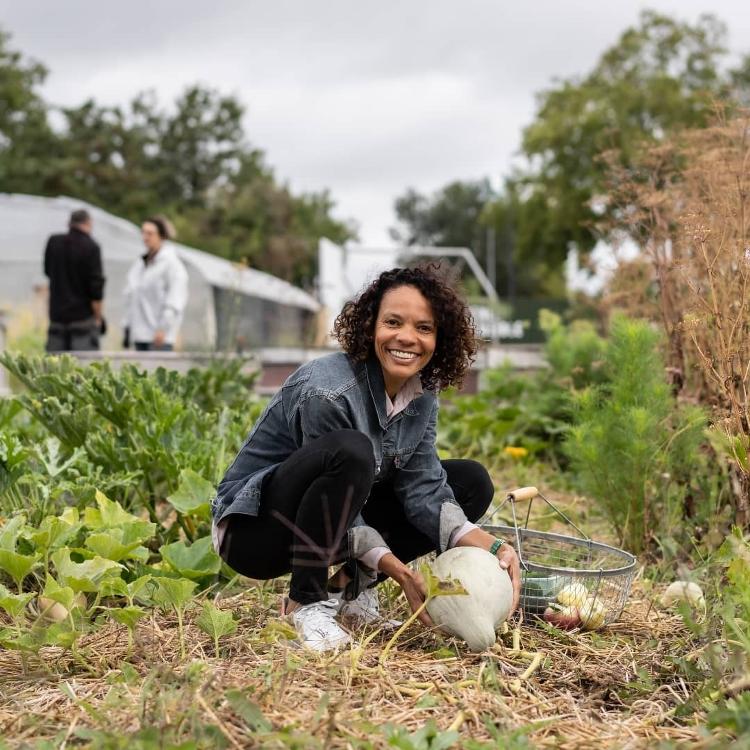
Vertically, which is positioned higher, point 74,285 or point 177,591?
point 74,285

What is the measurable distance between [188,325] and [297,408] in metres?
17.0

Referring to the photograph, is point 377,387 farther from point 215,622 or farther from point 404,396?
A: point 215,622

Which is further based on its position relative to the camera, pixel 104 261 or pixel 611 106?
pixel 611 106

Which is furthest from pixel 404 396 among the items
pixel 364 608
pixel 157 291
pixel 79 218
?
pixel 79 218

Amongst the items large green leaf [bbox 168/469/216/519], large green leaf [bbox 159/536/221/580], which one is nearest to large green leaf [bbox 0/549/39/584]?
large green leaf [bbox 159/536/221/580]

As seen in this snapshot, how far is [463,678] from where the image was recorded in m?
2.27

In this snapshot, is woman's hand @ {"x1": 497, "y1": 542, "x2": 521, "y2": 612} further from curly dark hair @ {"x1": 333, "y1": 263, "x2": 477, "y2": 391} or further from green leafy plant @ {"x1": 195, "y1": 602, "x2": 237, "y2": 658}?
green leafy plant @ {"x1": 195, "y1": 602, "x2": 237, "y2": 658}

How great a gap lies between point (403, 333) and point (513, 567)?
670 millimetres

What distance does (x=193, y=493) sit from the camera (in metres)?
3.23

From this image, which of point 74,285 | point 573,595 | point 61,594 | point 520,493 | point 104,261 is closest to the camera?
point 61,594

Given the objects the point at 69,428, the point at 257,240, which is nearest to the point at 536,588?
the point at 69,428

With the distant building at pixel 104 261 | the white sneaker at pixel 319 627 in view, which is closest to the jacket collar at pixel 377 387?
the white sneaker at pixel 319 627

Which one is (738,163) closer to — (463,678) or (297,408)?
(297,408)

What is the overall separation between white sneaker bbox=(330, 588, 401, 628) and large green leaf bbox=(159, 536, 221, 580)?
428mm
